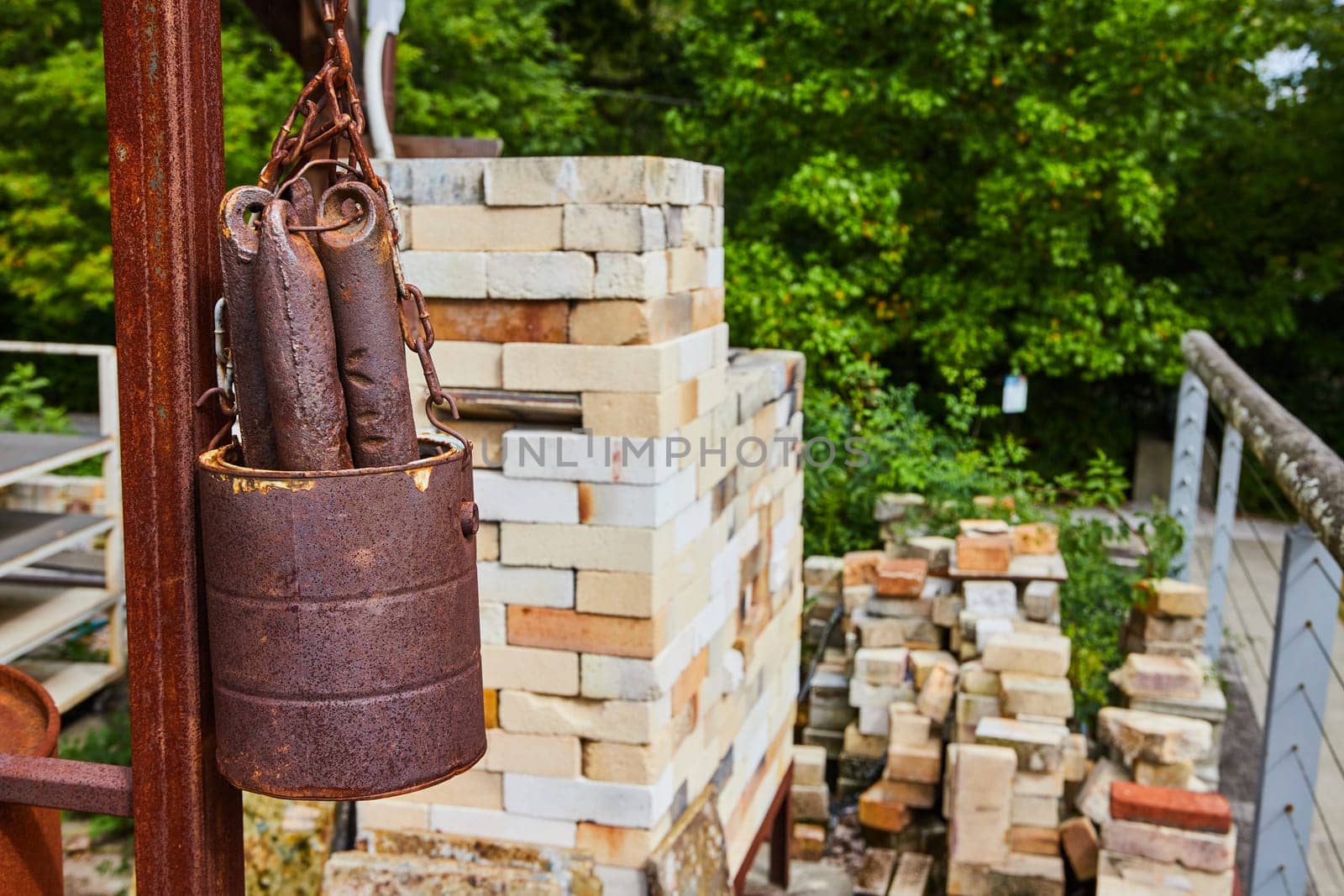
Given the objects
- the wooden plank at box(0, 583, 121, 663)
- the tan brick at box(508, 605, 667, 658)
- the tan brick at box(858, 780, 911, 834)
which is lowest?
the tan brick at box(858, 780, 911, 834)

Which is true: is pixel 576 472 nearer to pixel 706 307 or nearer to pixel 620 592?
pixel 620 592

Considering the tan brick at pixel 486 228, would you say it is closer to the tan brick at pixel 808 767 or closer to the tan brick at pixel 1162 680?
the tan brick at pixel 808 767

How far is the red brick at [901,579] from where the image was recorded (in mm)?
5102

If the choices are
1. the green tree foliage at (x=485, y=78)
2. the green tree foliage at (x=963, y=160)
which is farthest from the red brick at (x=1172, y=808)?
the green tree foliage at (x=485, y=78)

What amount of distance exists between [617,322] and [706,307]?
0.51 meters

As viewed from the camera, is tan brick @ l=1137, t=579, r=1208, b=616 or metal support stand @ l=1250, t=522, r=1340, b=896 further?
tan brick @ l=1137, t=579, r=1208, b=616

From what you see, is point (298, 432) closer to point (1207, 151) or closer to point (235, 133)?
point (235, 133)

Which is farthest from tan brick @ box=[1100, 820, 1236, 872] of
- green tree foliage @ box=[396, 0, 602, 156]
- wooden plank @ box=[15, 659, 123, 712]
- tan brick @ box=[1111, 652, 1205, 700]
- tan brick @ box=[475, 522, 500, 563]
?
green tree foliage @ box=[396, 0, 602, 156]

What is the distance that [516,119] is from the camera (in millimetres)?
10602

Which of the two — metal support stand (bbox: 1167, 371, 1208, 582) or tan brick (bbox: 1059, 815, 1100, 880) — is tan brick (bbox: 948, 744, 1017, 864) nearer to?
tan brick (bbox: 1059, 815, 1100, 880)

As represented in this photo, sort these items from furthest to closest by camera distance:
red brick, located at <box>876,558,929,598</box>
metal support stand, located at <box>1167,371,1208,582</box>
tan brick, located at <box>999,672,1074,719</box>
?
metal support stand, located at <box>1167,371,1208,582</box>, red brick, located at <box>876,558,929,598</box>, tan brick, located at <box>999,672,1074,719</box>

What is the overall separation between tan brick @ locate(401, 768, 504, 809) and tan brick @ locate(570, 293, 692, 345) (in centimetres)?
107

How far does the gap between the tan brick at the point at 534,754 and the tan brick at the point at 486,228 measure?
1.14 m

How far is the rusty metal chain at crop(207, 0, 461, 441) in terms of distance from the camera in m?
1.26
